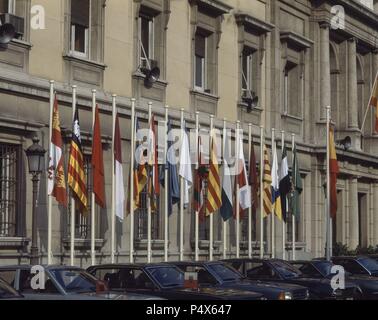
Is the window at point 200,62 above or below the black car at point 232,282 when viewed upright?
above

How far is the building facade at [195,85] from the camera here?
2531cm

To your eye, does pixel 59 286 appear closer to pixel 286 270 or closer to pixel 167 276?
pixel 167 276

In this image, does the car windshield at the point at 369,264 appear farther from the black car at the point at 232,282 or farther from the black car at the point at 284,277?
the black car at the point at 232,282

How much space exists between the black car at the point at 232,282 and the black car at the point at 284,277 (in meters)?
1.34

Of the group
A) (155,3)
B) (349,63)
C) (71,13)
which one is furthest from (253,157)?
(349,63)

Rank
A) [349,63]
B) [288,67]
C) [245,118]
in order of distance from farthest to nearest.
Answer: [349,63]
[288,67]
[245,118]

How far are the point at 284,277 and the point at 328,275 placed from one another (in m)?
1.80


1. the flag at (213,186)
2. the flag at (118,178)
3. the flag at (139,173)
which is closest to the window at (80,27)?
the flag at (118,178)

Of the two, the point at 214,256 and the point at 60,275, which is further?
the point at 214,256

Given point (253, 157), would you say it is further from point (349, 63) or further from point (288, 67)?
point (349, 63)

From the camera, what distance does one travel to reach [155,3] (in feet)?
103

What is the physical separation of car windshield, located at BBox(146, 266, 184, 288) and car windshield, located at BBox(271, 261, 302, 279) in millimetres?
4672

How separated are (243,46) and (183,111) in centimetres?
689
